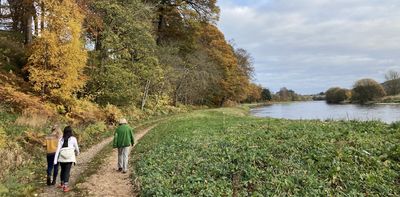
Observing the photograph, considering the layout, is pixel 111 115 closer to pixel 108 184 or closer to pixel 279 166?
pixel 108 184

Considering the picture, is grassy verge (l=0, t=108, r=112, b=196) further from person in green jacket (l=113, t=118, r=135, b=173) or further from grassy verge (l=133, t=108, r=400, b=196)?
grassy verge (l=133, t=108, r=400, b=196)

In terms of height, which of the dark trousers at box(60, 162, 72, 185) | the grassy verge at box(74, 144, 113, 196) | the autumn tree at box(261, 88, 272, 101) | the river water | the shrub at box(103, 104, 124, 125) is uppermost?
the autumn tree at box(261, 88, 272, 101)

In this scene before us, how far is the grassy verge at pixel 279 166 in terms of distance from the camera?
9727mm

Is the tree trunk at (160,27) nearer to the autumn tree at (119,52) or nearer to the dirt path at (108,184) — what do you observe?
the autumn tree at (119,52)

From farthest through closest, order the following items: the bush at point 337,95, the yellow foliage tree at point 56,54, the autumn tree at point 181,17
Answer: the bush at point 337,95 < the autumn tree at point 181,17 < the yellow foliage tree at point 56,54

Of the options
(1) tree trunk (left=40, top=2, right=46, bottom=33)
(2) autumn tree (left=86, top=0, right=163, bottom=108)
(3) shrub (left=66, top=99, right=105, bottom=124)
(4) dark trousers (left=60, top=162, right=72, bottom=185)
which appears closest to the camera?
(4) dark trousers (left=60, top=162, right=72, bottom=185)

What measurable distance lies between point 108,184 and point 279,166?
543 cm

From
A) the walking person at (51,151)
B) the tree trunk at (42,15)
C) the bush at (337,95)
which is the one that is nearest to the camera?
the walking person at (51,151)

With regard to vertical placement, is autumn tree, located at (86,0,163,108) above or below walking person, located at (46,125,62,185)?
above

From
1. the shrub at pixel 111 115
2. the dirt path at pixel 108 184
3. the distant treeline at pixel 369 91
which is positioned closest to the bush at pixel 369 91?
the distant treeline at pixel 369 91

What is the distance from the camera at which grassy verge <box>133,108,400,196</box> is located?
9727 mm

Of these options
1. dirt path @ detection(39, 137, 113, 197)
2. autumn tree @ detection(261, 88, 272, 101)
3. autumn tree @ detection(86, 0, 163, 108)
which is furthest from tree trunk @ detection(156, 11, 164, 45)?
autumn tree @ detection(261, 88, 272, 101)

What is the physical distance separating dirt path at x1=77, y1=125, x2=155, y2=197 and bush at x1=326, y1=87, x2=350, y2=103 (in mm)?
89379

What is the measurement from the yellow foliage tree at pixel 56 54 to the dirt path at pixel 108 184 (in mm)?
9818
